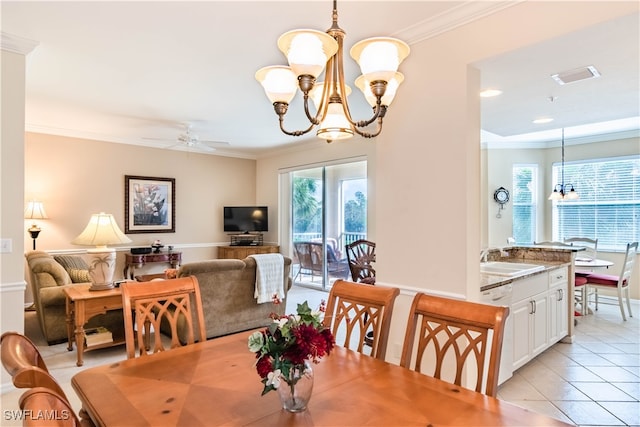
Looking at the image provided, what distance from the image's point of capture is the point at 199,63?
10.7ft

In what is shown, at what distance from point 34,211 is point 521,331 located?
6223 mm

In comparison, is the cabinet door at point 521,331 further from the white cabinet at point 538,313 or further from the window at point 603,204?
the window at point 603,204

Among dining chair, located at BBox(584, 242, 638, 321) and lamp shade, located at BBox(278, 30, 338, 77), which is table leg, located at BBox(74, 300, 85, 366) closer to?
lamp shade, located at BBox(278, 30, 338, 77)

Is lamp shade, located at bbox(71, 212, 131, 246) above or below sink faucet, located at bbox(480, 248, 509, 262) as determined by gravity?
above

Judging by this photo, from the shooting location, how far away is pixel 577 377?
3111mm

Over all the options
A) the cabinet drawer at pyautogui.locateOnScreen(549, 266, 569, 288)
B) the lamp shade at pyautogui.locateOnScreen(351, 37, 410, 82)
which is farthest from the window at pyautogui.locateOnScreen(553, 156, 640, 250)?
the lamp shade at pyautogui.locateOnScreen(351, 37, 410, 82)

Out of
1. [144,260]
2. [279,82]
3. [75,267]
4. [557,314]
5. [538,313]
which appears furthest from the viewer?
[144,260]

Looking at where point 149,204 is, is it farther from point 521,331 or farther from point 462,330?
point 462,330

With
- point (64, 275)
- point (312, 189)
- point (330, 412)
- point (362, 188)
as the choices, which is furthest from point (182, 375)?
point (312, 189)

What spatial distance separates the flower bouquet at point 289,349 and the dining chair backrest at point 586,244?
625 cm

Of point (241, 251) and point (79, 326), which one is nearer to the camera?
point (79, 326)

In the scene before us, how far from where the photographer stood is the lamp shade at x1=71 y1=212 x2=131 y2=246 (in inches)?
140

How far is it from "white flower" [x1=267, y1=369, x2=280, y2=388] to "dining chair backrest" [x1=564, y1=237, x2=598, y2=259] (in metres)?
6.36

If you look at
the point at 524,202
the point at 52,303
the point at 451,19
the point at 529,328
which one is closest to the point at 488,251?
the point at 529,328
